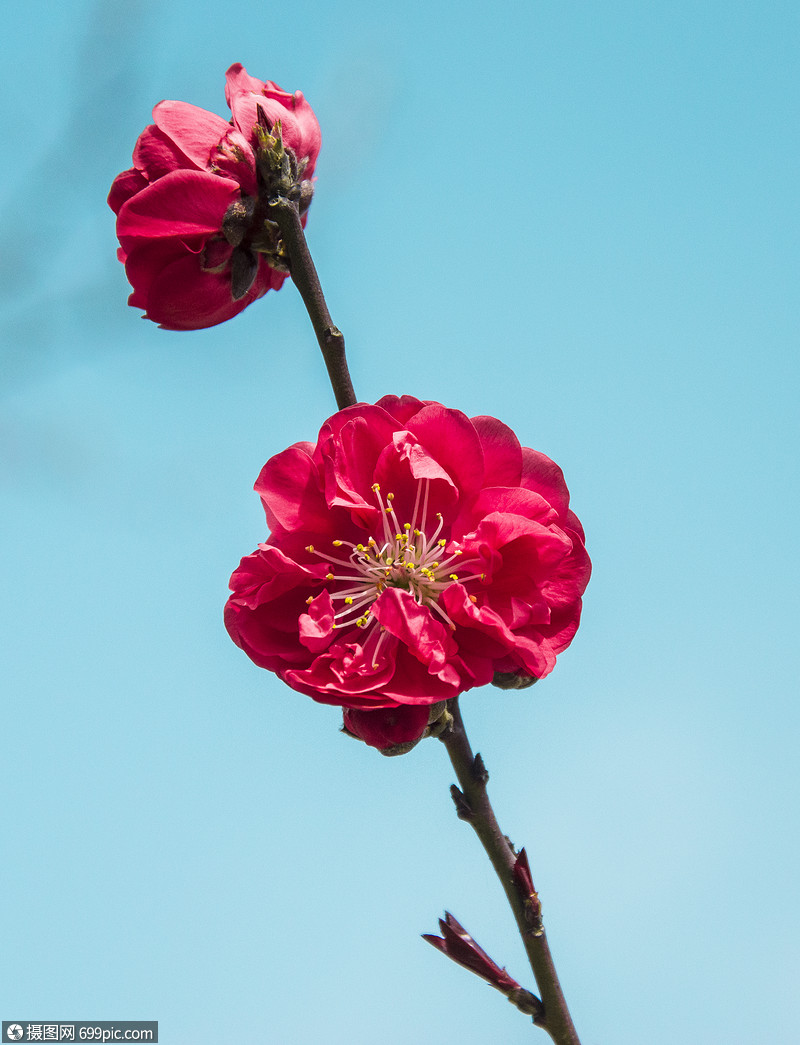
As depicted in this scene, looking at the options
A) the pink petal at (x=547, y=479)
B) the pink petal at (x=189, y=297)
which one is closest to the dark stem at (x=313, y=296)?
the pink petal at (x=189, y=297)

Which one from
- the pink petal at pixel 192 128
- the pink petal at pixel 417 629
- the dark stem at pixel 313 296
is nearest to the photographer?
the pink petal at pixel 417 629

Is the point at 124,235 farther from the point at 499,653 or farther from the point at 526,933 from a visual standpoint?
the point at 526,933

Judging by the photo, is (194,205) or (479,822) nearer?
(479,822)

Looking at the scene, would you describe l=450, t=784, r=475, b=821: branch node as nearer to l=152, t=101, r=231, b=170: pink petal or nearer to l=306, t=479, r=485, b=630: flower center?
l=306, t=479, r=485, b=630: flower center

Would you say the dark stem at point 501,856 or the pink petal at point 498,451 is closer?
the dark stem at point 501,856

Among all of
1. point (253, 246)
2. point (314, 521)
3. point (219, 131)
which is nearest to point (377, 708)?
point (314, 521)

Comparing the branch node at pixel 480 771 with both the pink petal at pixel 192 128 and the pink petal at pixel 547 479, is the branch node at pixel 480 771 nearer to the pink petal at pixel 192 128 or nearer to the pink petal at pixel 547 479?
the pink petal at pixel 547 479

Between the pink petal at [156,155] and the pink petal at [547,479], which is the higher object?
the pink petal at [156,155]
